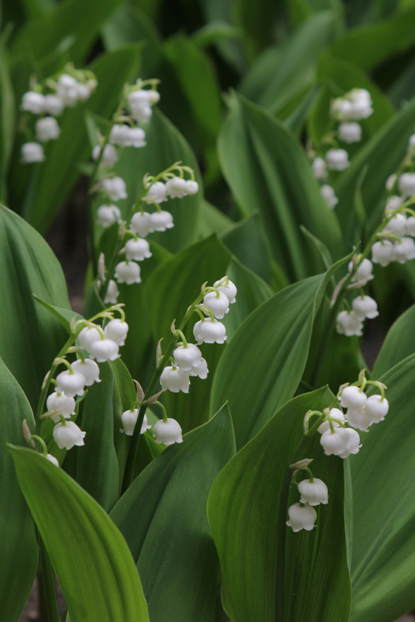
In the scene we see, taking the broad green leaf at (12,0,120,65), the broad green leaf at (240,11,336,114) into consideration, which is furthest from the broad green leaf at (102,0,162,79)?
the broad green leaf at (240,11,336,114)

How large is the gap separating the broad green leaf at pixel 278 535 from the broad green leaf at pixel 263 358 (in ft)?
→ 0.49

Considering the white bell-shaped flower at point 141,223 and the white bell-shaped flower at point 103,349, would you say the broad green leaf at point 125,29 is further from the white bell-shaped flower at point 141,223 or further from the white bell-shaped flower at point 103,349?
the white bell-shaped flower at point 103,349

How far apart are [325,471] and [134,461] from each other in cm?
26

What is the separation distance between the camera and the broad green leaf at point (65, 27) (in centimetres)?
A: 210

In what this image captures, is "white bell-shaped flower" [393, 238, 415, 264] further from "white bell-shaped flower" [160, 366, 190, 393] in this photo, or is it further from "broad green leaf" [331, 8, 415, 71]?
"broad green leaf" [331, 8, 415, 71]

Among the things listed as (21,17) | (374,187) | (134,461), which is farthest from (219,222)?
(21,17)

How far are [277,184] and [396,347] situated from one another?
0.54 meters

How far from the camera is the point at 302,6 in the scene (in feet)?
7.81

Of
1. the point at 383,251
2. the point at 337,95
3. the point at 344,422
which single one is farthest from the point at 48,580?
the point at 337,95

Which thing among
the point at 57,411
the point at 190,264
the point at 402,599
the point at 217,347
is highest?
the point at 57,411

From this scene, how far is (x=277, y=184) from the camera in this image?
1486 millimetres

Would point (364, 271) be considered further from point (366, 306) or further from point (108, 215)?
point (108, 215)

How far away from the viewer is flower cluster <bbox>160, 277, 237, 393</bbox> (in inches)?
26.2

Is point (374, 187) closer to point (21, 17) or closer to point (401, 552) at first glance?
point (401, 552)
